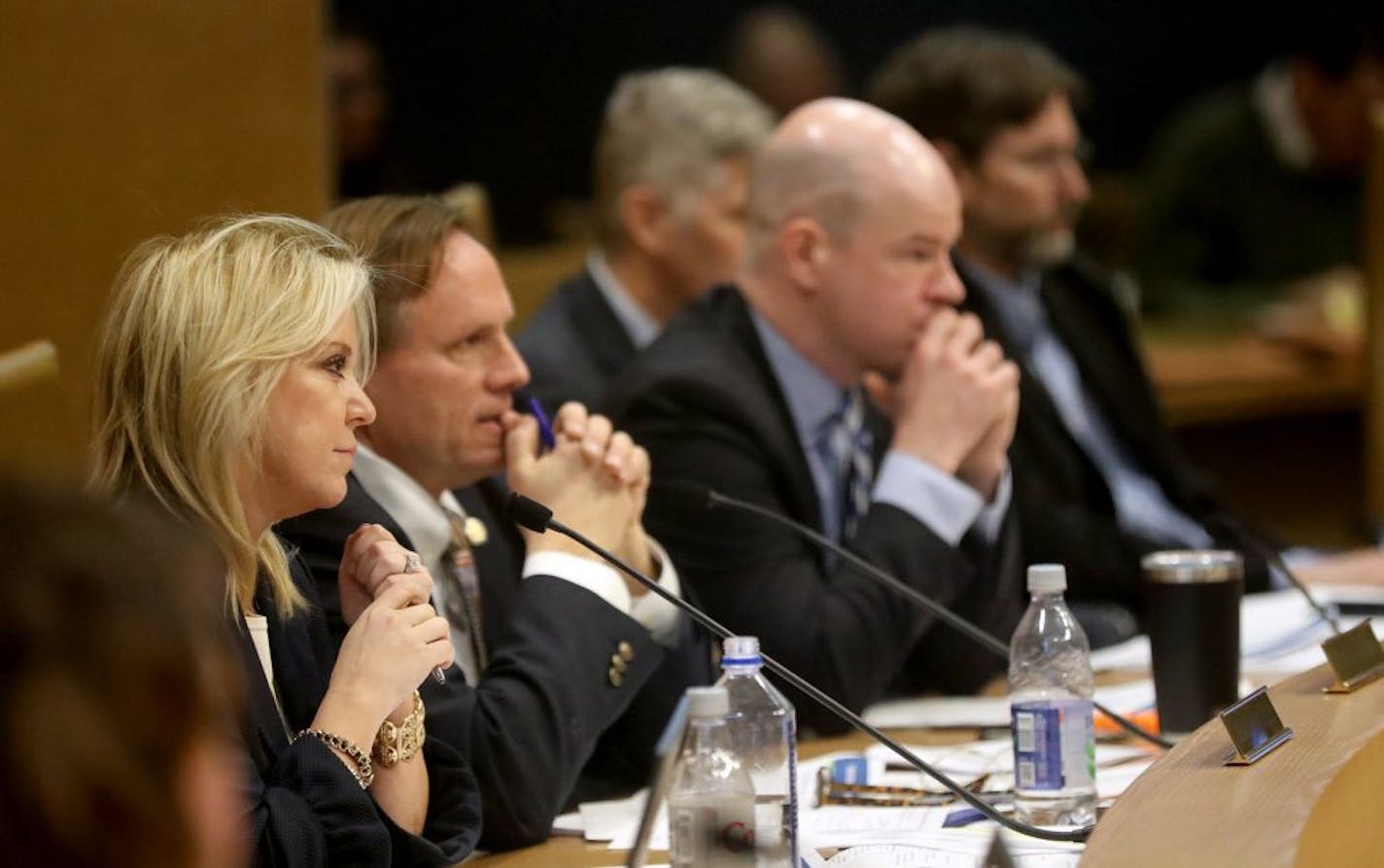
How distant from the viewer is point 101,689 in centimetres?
90

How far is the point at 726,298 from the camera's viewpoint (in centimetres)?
302

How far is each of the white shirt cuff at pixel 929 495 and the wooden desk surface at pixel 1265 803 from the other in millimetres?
644

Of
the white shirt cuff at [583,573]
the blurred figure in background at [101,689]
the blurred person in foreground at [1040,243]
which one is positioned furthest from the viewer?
the blurred person in foreground at [1040,243]

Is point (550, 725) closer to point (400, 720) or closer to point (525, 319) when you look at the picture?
point (400, 720)

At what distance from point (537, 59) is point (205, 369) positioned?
5.57 m

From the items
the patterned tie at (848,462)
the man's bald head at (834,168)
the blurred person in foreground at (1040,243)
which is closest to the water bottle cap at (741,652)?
the patterned tie at (848,462)

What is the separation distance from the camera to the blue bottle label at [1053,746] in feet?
6.75

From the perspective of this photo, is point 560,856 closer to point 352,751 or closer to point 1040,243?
point 352,751

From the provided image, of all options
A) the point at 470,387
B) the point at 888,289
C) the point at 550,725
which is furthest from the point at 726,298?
the point at 550,725

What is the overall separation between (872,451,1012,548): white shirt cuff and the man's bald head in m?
0.44

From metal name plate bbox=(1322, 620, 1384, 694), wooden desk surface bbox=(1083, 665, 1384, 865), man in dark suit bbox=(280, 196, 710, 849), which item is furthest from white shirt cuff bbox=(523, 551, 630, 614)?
metal name plate bbox=(1322, 620, 1384, 694)

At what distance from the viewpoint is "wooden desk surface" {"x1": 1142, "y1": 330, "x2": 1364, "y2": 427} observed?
5496 millimetres

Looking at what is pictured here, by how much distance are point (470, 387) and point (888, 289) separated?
85 centimetres

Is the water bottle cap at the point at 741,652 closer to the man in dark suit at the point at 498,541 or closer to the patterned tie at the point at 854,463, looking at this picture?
the man in dark suit at the point at 498,541
